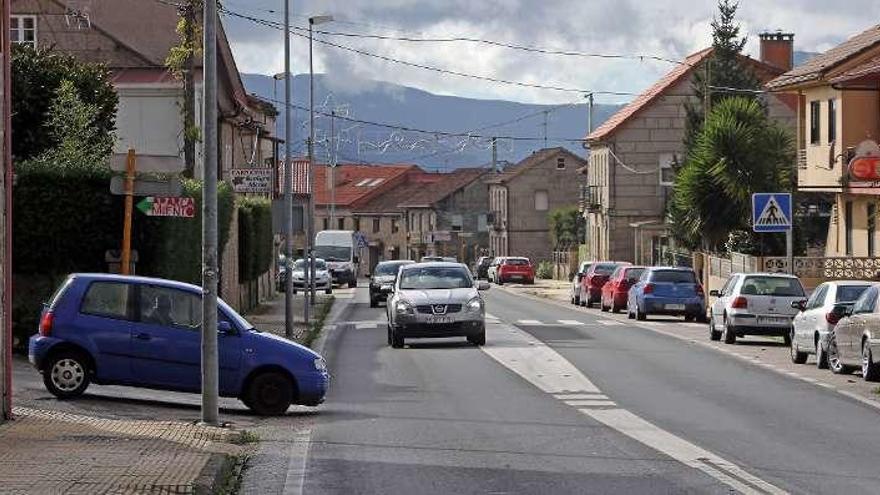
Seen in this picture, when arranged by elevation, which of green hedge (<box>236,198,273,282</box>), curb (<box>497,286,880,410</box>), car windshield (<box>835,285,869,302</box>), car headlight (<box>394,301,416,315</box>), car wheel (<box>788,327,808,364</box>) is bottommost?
curb (<box>497,286,880,410</box>)

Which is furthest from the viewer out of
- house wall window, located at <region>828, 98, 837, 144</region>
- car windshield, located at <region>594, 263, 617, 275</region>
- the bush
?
the bush

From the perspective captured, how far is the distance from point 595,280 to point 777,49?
1150 inches

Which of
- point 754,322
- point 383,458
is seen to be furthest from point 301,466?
point 754,322

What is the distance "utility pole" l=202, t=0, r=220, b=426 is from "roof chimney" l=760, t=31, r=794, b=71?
6536 centimetres

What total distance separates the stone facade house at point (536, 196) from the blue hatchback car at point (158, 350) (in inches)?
4005

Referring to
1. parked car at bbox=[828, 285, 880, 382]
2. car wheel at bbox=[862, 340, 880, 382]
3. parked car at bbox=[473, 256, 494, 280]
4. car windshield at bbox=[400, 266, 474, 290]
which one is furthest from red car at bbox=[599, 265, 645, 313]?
parked car at bbox=[473, 256, 494, 280]

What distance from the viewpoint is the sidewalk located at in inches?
493

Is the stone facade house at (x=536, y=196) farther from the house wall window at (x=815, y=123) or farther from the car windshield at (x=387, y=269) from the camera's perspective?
the house wall window at (x=815, y=123)

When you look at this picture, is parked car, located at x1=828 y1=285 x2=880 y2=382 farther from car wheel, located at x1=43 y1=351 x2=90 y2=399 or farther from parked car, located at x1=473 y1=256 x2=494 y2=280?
parked car, located at x1=473 y1=256 x2=494 y2=280

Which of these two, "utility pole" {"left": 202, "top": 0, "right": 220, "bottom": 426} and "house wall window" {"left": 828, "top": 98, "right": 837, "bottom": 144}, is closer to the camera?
"utility pole" {"left": 202, "top": 0, "right": 220, "bottom": 426}

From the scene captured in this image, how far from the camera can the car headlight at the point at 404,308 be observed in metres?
32.5

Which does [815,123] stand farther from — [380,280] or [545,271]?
[545,271]

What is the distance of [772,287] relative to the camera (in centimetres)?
3462

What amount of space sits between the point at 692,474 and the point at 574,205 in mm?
106276
